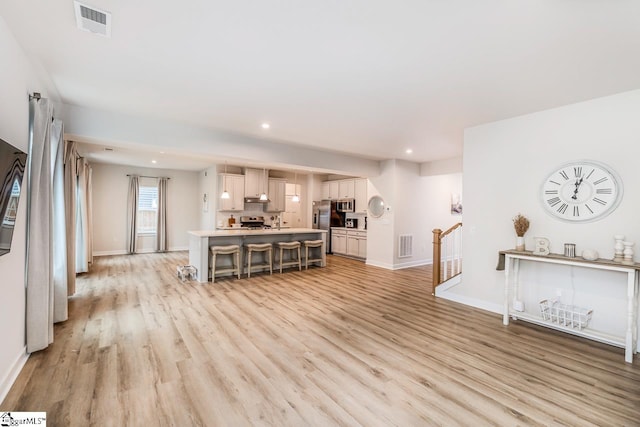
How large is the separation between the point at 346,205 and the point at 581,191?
5893mm

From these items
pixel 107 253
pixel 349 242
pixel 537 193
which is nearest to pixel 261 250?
pixel 349 242

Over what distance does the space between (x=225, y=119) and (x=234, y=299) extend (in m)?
2.76

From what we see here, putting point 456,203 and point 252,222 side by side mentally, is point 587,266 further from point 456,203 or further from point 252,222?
point 252,222

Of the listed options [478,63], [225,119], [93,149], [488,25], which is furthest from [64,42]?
[93,149]

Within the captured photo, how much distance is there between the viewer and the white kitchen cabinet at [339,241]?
8.95 metres

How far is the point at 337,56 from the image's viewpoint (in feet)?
8.20

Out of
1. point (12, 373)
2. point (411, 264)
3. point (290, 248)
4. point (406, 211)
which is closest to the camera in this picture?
point (12, 373)

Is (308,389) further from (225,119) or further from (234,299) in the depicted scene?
(225,119)

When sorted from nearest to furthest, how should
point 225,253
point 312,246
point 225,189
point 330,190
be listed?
point 225,253
point 312,246
point 225,189
point 330,190

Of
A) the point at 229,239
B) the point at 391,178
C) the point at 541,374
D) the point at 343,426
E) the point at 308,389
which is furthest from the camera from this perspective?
the point at 391,178

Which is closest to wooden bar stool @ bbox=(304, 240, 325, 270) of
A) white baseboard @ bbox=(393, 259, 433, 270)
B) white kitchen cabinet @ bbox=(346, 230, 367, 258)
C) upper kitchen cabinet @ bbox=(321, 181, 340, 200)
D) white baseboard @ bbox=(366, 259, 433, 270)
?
white baseboard @ bbox=(366, 259, 433, 270)

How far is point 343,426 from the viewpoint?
190 centimetres

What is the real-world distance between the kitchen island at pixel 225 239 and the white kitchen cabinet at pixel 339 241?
1.69 m

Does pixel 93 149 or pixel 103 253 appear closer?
pixel 93 149
